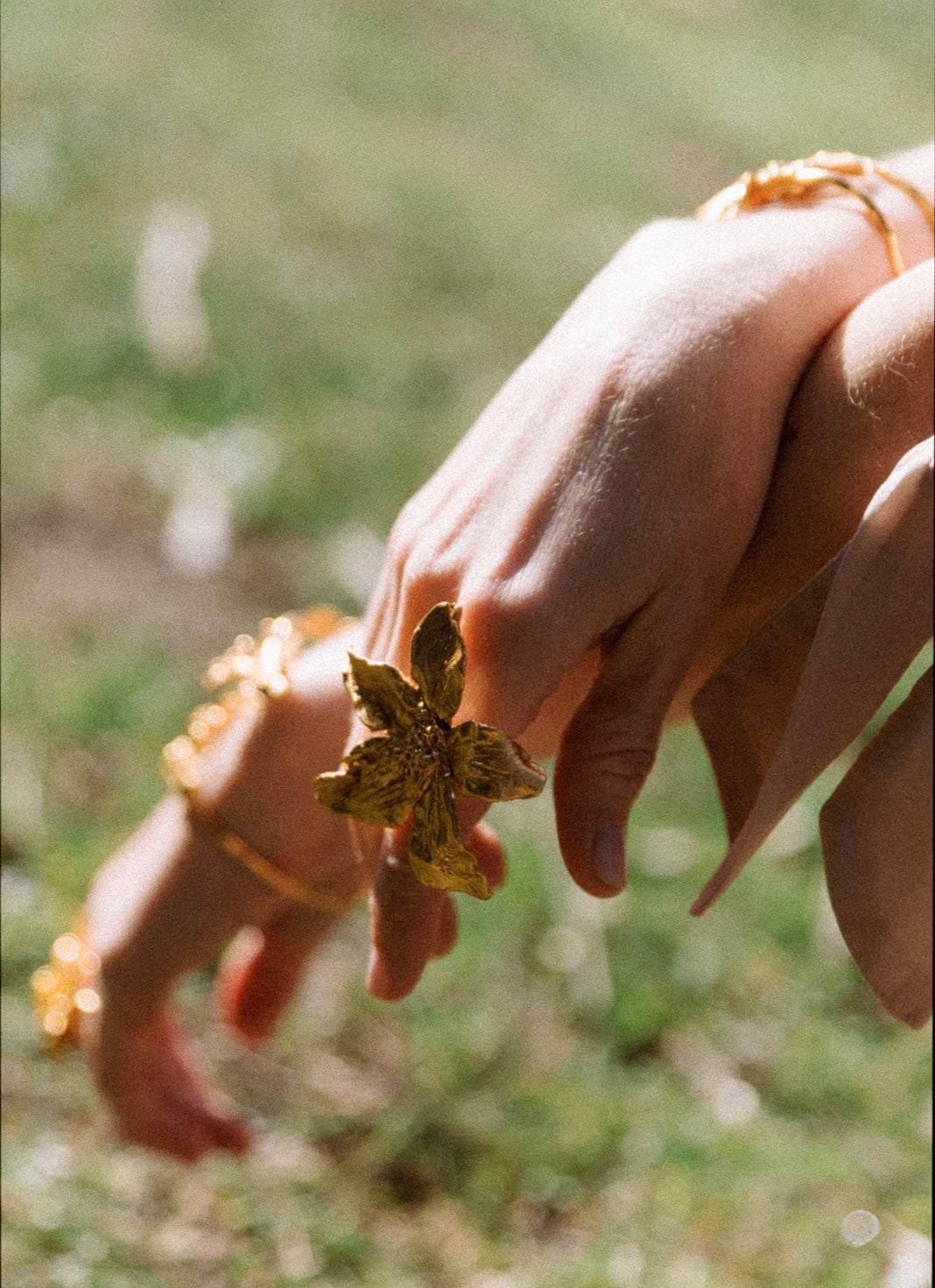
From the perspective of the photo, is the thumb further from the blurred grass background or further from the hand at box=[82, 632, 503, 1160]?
the blurred grass background

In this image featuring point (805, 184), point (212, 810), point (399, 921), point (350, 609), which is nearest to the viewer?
point (399, 921)

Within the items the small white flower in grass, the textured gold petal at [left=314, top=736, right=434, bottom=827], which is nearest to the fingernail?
the textured gold petal at [left=314, top=736, right=434, bottom=827]

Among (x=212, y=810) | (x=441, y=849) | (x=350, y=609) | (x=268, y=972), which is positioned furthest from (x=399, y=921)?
(x=350, y=609)

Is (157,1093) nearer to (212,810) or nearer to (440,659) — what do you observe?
(212,810)

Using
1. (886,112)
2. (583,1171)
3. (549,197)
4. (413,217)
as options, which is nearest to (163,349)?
(413,217)

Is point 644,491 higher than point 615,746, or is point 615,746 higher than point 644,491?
point 644,491

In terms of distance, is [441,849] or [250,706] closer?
[441,849]

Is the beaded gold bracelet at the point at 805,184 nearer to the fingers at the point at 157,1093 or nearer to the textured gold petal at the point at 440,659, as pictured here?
the textured gold petal at the point at 440,659

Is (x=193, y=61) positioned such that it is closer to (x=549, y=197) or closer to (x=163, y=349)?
(x=549, y=197)
